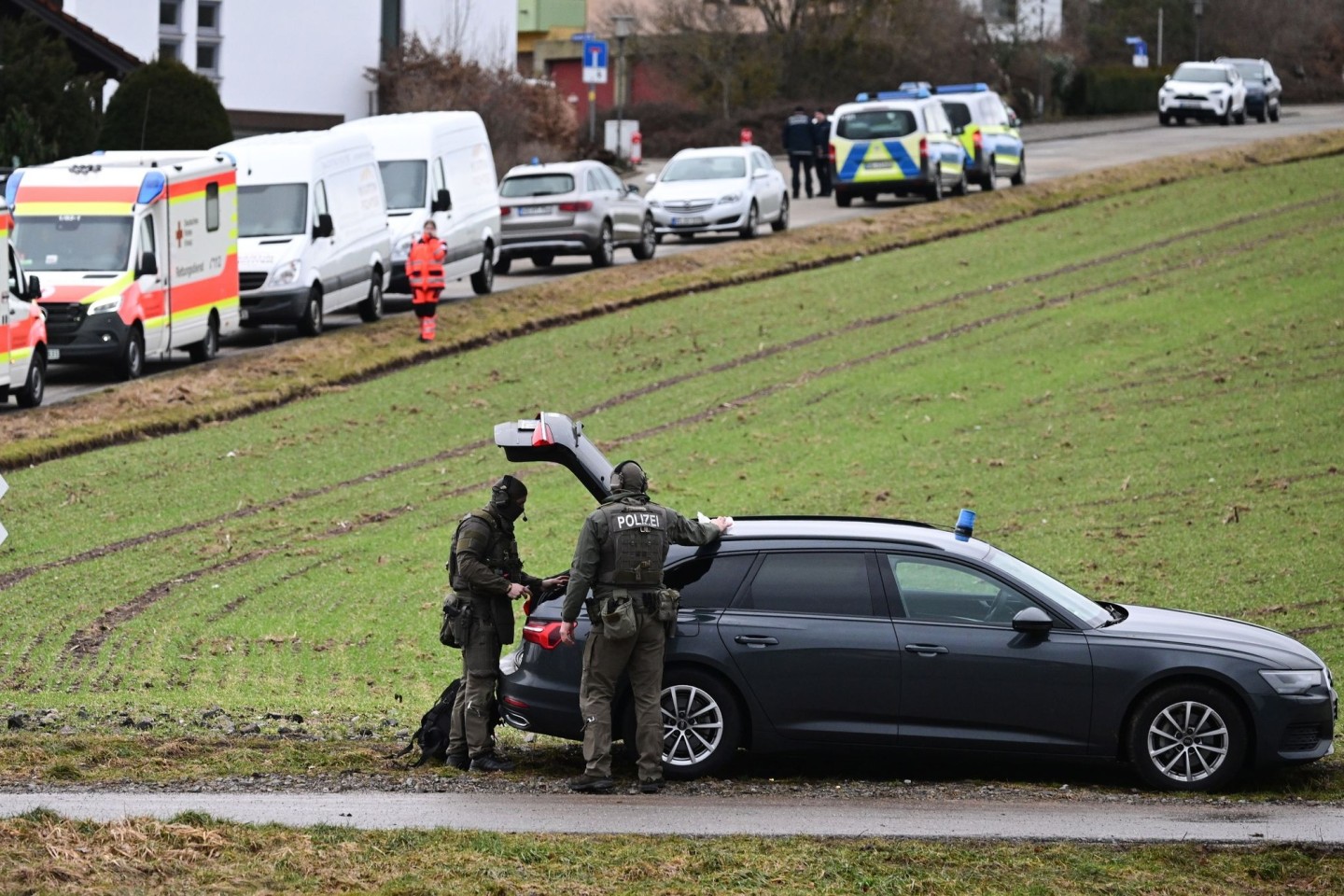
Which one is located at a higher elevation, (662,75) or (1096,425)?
(662,75)

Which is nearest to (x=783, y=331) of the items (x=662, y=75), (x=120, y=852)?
(x=120, y=852)

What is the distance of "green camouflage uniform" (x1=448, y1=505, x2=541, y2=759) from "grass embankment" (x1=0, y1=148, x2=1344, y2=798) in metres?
1.21

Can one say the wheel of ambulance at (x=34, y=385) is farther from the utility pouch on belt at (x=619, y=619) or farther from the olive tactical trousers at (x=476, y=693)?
the utility pouch on belt at (x=619, y=619)

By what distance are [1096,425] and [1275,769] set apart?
1138cm

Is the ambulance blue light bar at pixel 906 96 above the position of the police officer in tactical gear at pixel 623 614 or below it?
above

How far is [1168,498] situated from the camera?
58.8 feet

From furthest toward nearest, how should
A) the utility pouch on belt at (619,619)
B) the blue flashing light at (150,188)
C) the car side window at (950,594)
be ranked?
the blue flashing light at (150,188) < the car side window at (950,594) < the utility pouch on belt at (619,619)

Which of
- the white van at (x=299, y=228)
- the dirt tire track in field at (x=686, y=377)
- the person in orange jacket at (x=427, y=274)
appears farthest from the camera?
the white van at (x=299, y=228)

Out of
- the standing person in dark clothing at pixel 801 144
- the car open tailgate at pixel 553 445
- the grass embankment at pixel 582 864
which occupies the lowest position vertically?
the grass embankment at pixel 582 864

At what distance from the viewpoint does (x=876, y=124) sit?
129 ft

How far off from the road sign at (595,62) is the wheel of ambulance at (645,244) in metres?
9.80

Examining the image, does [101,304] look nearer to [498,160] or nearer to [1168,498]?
[1168,498]

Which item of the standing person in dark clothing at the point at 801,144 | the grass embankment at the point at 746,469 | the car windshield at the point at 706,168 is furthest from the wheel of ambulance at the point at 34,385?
the standing person in dark clothing at the point at 801,144

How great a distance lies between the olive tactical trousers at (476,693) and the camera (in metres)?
9.95
